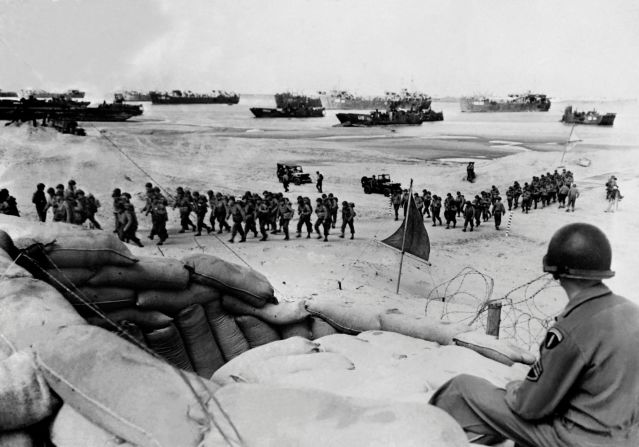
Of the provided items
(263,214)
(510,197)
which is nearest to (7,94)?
(263,214)

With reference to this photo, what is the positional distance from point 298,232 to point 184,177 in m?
4.30

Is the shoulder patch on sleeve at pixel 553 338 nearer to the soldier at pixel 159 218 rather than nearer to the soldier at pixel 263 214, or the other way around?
the soldier at pixel 159 218

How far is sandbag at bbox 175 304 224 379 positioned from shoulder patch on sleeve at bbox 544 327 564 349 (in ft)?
8.79

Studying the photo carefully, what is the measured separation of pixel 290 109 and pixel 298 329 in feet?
88.9

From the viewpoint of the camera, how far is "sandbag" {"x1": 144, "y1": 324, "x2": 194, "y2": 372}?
10.9ft

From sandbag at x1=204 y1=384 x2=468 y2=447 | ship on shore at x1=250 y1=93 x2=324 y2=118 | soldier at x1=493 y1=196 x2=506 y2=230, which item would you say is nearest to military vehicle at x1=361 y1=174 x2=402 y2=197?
soldier at x1=493 y1=196 x2=506 y2=230

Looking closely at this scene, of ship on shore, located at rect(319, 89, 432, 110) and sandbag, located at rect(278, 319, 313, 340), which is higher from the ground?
ship on shore, located at rect(319, 89, 432, 110)

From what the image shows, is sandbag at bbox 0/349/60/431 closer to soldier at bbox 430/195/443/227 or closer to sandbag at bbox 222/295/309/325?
sandbag at bbox 222/295/309/325

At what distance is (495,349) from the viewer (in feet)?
9.45

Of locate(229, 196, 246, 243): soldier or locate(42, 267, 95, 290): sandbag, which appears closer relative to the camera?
locate(42, 267, 95, 290): sandbag

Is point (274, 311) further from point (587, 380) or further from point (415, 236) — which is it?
point (415, 236)

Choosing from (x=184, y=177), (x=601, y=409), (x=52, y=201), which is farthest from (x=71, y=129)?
(x=601, y=409)

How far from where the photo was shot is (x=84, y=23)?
6.85 metres

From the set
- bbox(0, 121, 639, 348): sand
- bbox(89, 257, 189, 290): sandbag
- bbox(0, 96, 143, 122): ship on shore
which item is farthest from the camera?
bbox(0, 96, 143, 122): ship on shore
